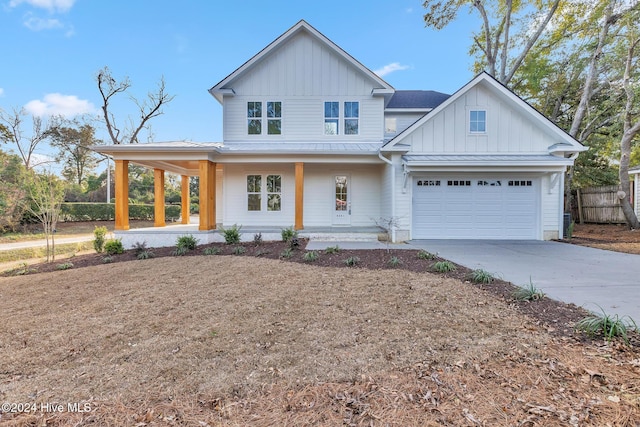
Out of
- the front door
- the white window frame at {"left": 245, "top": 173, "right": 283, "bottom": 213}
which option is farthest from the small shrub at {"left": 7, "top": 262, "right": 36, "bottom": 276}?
the front door

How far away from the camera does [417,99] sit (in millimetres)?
15125

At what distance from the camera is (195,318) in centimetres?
393

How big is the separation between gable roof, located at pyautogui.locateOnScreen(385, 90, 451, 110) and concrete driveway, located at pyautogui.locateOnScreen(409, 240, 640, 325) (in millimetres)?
7878

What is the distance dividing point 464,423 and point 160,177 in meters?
14.1

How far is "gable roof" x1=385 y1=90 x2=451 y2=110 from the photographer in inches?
574

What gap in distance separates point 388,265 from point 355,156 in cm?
535

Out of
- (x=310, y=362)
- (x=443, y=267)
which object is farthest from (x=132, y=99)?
(x=310, y=362)

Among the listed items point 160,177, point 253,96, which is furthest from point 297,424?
point 160,177

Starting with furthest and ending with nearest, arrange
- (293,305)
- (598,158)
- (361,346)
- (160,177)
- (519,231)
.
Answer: (598,158), (160,177), (519,231), (293,305), (361,346)

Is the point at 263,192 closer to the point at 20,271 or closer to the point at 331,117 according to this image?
the point at 331,117

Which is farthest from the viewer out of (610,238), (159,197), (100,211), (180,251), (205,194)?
(100,211)

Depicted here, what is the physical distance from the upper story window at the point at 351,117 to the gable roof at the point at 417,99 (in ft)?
10.6

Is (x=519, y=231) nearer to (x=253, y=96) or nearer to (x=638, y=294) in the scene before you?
(x=638, y=294)

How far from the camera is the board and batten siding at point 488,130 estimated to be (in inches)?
400
